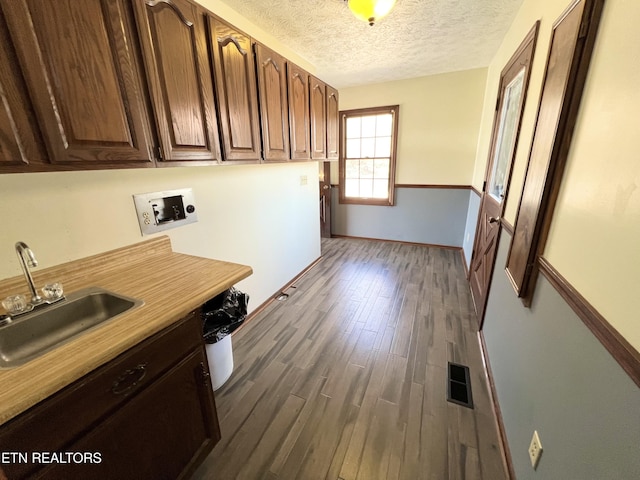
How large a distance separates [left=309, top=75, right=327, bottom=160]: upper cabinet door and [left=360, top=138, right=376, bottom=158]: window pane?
1.62m

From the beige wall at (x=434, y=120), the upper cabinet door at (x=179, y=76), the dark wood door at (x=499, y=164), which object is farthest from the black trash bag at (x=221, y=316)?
the beige wall at (x=434, y=120)

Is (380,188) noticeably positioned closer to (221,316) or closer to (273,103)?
(273,103)

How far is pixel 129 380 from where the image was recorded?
808 mm

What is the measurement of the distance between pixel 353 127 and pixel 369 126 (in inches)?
10.5

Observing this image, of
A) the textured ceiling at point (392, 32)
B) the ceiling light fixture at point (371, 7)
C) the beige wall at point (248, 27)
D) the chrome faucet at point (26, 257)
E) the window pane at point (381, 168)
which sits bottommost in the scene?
the chrome faucet at point (26, 257)

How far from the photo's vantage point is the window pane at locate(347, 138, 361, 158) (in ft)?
13.9

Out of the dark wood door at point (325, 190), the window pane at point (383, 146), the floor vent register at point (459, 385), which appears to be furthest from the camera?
the dark wood door at point (325, 190)

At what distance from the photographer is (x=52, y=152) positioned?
2.74 feet

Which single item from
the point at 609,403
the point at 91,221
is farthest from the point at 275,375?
the point at 609,403

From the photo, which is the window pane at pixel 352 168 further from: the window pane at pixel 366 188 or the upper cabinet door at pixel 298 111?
the upper cabinet door at pixel 298 111

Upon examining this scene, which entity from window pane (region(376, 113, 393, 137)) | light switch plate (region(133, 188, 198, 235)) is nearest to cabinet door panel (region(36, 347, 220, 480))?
light switch plate (region(133, 188, 198, 235))

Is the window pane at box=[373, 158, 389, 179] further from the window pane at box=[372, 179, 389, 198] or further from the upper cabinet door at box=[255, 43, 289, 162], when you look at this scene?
the upper cabinet door at box=[255, 43, 289, 162]

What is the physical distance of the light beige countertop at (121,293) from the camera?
627 mm

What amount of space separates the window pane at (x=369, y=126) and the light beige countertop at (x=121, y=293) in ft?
11.7
